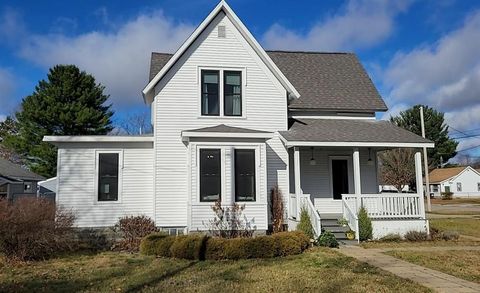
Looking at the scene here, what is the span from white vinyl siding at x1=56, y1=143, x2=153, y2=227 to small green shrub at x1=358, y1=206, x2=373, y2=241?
7.59 meters

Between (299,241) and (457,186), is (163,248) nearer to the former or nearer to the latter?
(299,241)

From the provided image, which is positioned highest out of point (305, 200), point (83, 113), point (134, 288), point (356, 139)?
point (83, 113)

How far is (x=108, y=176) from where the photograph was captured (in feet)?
50.4

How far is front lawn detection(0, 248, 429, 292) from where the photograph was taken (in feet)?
26.3

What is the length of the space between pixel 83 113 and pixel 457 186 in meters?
63.0

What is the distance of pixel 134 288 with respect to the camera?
8.06 meters

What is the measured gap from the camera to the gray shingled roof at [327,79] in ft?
58.7

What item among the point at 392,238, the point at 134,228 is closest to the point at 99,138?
the point at 134,228

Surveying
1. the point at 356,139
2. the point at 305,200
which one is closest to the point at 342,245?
the point at 305,200

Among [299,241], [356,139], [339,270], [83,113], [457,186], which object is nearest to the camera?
[339,270]

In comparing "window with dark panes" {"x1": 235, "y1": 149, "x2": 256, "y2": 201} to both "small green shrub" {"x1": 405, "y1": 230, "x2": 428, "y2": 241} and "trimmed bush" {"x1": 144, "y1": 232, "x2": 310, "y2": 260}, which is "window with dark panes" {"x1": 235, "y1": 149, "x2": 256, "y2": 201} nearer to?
"trimmed bush" {"x1": 144, "y1": 232, "x2": 310, "y2": 260}

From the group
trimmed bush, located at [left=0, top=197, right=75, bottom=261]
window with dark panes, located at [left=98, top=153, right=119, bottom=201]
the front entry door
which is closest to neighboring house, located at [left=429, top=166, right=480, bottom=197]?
the front entry door

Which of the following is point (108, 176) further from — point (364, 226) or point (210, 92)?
point (364, 226)

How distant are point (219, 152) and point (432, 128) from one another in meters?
47.6
